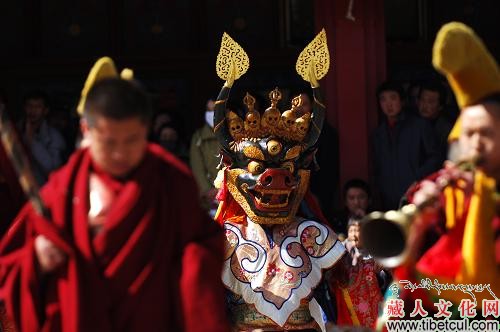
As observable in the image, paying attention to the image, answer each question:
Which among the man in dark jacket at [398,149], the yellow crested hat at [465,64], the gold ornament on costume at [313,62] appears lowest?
the man in dark jacket at [398,149]

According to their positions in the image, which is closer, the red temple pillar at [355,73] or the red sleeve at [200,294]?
the red sleeve at [200,294]

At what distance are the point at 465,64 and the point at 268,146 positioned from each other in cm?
213

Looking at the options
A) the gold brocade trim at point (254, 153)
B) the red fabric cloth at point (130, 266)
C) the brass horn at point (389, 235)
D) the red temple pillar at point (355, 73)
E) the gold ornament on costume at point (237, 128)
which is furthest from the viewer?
the red temple pillar at point (355, 73)

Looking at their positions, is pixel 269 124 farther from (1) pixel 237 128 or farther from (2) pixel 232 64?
(2) pixel 232 64

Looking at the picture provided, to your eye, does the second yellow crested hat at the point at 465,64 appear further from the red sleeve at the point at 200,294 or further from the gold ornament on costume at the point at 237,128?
the gold ornament on costume at the point at 237,128

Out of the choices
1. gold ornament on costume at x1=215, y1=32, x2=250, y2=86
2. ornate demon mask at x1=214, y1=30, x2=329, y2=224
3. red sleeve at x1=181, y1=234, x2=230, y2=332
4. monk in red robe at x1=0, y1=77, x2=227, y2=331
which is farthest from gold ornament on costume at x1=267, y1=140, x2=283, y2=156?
red sleeve at x1=181, y1=234, x2=230, y2=332

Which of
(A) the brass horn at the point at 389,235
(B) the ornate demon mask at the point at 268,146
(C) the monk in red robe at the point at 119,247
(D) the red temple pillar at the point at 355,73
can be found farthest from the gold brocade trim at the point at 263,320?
(D) the red temple pillar at the point at 355,73

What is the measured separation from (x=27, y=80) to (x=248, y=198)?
12.7 ft

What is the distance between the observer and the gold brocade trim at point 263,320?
24.9ft

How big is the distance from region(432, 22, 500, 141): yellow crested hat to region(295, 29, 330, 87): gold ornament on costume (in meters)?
2.14

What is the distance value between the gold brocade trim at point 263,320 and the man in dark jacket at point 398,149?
170cm

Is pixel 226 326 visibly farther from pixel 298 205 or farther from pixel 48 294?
pixel 298 205

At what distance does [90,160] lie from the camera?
19.0 ft

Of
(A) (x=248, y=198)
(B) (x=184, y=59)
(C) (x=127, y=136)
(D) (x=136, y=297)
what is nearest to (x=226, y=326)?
(D) (x=136, y=297)
